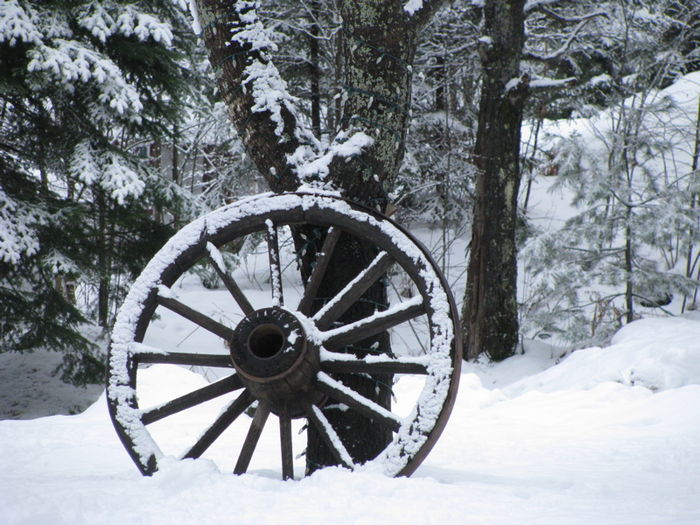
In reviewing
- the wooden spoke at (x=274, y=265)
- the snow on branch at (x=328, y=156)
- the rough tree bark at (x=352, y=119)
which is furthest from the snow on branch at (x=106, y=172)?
the wooden spoke at (x=274, y=265)

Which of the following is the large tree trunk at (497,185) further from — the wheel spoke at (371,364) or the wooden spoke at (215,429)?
the wooden spoke at (215,429)

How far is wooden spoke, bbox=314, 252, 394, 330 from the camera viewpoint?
243cm

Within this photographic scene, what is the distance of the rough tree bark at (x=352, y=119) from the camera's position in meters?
2.79

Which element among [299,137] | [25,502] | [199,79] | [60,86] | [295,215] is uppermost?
[199,79]

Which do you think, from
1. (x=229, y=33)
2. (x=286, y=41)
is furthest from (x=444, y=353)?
(x=286, y=41)

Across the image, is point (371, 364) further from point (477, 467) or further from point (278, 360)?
point (477, 467)

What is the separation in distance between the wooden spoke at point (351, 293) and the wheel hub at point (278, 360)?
0.44ft

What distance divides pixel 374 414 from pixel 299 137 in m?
1.40

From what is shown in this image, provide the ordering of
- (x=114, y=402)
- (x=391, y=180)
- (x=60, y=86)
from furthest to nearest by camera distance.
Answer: (x=60, y=86) < (x=391, y=180) < (x=114, y=402)

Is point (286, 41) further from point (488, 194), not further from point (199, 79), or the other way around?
point (488, 194)

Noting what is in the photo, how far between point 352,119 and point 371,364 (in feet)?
3.83

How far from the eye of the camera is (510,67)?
7102mm

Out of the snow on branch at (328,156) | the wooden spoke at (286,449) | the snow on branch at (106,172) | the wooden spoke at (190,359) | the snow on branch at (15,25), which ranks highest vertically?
the snow on branch at (15,25)

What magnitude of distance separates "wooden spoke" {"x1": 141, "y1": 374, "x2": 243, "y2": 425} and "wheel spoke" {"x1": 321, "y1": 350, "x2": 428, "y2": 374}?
371 mm
